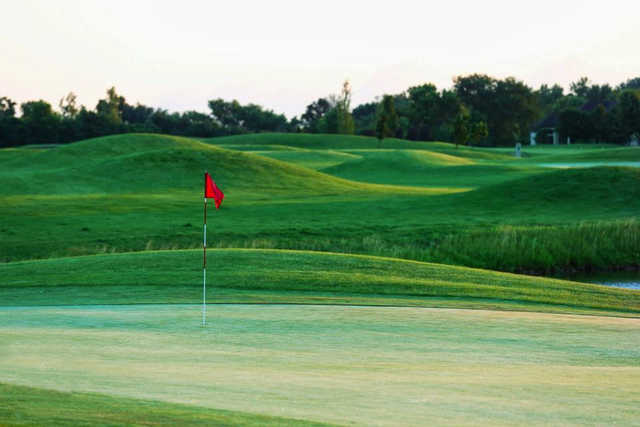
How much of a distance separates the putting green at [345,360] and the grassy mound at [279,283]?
1930mm

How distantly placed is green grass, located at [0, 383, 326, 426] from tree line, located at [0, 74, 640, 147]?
9064 centimetres

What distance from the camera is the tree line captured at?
110375mm

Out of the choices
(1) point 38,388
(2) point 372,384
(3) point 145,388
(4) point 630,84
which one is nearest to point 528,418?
(2) point 372,384

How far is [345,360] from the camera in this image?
1009 centimetres

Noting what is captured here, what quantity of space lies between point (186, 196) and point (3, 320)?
35.3 metres

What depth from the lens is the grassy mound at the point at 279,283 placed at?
16.8 metres

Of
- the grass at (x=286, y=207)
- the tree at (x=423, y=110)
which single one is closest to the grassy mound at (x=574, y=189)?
the grass at (x=286, y=207)

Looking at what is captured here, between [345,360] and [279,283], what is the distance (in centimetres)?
824

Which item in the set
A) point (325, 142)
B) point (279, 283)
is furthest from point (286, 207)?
point (325, 142)

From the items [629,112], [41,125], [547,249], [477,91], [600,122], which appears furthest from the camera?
[477,91]

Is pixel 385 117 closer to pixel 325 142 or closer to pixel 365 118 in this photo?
pixel 325 142

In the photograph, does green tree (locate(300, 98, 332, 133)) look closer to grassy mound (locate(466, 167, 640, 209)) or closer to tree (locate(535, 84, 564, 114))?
tree (locate(535, 84, 564, 114))

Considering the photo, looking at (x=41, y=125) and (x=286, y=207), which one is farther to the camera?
(x=41, y=125)

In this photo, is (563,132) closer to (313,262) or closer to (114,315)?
(313,262)
